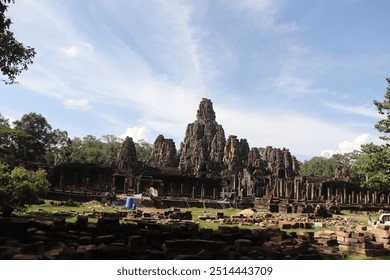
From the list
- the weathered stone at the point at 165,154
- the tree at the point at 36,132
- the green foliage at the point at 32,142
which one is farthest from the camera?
the weathered stone at the point at 165,154

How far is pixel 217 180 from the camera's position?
50.4 m

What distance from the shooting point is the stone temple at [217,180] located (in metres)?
39.9

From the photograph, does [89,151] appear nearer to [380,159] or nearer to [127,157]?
[127,157]

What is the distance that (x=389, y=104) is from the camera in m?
18.8

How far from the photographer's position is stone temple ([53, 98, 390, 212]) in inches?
1572

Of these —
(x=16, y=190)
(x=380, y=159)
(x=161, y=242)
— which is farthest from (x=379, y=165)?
(x=16, y=190)

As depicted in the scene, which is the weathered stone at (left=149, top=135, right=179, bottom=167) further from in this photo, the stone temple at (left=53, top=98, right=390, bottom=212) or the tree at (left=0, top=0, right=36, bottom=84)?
the tree at (left=0, top=0, right=36, bottom=84)

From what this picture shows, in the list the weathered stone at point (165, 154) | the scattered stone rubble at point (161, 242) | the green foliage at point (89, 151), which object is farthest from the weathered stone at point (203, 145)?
the scattered stone rubble at point (161, 242)

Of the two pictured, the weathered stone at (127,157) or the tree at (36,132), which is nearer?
the weathered stone at (127,157)

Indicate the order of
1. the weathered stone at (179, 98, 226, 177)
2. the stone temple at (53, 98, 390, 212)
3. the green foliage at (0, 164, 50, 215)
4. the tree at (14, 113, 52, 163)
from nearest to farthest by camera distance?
the green foliage at (0, 164, 50, 215), the stone temple at (53, 98, 390, 212), the tree at (14, 113, 52, 163), the weathered stone at (179, 98, 226, 177)

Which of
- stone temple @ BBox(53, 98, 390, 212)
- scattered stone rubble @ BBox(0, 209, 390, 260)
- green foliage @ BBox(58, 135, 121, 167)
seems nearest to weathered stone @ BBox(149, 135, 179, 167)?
stone temple @ BBox(53, 98, 390, 212)

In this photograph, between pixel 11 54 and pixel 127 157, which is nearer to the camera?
pixel 11 54

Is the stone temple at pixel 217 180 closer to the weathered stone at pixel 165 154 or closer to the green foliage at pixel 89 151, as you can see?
the weathered stone at pixel 165 154
